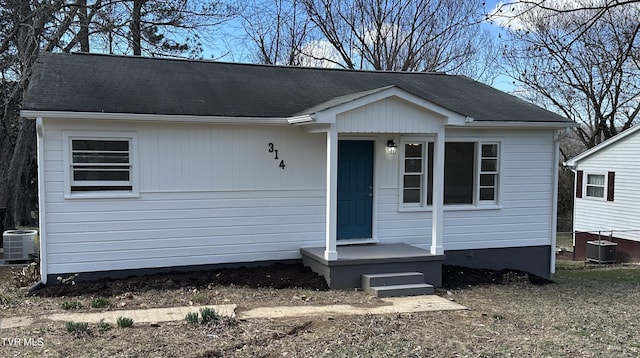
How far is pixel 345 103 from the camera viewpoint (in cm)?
798

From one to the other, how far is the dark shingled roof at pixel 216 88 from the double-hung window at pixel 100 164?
56 cm

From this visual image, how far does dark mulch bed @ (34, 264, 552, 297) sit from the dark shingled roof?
2.47m

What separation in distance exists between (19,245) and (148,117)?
12.9 ft

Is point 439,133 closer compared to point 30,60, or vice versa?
point 439,133

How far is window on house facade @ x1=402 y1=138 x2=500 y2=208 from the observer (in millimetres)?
9906

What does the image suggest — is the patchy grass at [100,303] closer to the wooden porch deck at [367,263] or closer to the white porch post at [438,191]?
the wooden porch deck at [367,263]

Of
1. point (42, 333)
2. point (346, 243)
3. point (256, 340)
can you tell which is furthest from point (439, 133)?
point (42, 333)

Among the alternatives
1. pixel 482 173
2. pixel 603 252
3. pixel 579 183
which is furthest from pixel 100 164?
pixel 579 183

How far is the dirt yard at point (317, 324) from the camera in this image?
543 centimetres

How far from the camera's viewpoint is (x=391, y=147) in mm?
9617

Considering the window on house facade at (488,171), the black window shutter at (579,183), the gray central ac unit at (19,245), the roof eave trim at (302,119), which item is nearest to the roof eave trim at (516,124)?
Answer: the window on house facade at (488,171)

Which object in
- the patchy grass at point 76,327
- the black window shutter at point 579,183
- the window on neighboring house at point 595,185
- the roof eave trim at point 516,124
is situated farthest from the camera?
the black window shutter at point 579,183

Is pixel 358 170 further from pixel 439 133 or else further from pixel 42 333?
pixel 42 333

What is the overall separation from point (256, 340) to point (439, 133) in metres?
4.61
